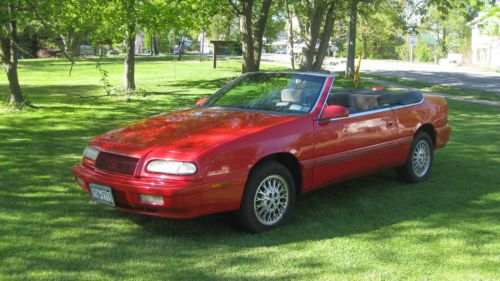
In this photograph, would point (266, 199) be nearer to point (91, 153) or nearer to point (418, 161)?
point (91, 153)

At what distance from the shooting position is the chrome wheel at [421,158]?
6.72 m

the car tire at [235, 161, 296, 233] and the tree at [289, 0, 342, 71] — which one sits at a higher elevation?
the tree at [289, 0, 342, 71]

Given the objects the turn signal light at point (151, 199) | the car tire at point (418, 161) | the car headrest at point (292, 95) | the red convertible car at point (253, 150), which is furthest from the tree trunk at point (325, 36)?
the turn signal light at point (151, 199)

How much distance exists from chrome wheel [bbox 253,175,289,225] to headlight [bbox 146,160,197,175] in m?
0.72

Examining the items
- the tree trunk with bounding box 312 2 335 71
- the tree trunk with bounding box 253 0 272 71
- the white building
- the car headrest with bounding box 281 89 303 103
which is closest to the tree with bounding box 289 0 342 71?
the tree trunk with bounding box 312 2 335 71

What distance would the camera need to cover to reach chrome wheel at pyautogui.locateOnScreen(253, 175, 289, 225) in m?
4.82

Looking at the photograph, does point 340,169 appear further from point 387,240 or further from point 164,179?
point 164,179

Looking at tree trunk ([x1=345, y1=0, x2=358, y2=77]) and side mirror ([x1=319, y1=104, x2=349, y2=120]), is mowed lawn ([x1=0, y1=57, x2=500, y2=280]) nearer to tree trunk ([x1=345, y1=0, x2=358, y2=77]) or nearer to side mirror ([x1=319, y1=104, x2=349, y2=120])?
side mirror ([x1=319, y1=104, x2=349, y2=120])

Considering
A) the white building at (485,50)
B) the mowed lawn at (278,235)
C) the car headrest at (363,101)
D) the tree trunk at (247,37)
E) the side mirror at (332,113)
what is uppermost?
the white building at (485,50)

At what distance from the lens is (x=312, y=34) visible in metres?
18.5

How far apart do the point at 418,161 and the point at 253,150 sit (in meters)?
2.95

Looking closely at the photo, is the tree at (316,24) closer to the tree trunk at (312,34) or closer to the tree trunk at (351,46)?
the tree trunk at (312,34)

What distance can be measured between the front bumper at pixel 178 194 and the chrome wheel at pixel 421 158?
297 cm

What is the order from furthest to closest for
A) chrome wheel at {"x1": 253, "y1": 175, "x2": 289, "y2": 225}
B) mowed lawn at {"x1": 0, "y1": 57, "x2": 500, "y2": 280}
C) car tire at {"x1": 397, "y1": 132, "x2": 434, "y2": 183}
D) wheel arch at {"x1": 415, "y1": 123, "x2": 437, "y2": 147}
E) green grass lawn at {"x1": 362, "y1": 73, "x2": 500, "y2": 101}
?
green grass lawn at {"x1": 362, "y1": 73, "x2": 500, "y2": 101} < wheel arch at {"x1": 415, "y1": 123, "x2": 437, "y2": 147} < car tire at {"x1": 397, "y1": 132, "x2": 434, "y2": 183} < chrome wheel at {"x1": 253, "y1": 175, "x2": 289, "y2": 225} < mowed lawn at {"x1": 0, "y1": 57, "x2": 500, "y2": 280}
